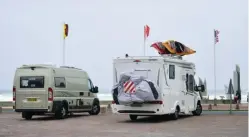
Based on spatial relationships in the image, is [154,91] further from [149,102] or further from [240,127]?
[240,127]

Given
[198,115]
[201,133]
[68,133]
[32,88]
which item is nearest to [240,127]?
[201,133]

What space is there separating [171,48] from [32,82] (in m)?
7.56

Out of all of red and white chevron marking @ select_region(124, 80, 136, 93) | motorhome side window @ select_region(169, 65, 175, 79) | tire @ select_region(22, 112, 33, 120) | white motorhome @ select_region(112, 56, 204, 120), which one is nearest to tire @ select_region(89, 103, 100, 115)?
tire @ select_region(22, 112, 33, 120)

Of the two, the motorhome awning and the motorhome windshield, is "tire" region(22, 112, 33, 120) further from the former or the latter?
the motorhome awning

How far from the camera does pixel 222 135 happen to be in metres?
15.7

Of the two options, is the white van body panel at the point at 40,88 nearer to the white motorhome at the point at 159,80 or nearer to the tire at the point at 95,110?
the tire at the point at 95,110

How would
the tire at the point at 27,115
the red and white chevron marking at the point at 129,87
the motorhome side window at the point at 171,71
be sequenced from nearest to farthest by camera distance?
the red and white chevron marking at the point at 129,87 < the motorhome side window at the point at 171,71 < the tire at the point at 27,115

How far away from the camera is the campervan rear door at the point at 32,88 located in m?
23.7

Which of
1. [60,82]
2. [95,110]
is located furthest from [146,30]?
[60,82]

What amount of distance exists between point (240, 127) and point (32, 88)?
968 centimetres

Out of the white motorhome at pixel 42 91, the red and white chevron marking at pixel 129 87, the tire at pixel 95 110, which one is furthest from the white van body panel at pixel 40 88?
the red and white chevron marking at pixel 129 87

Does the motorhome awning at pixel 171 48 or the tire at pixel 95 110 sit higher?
the motorhome awning at pixel 171 48

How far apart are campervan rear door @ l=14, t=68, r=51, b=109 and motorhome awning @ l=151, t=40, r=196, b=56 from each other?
21.7ft

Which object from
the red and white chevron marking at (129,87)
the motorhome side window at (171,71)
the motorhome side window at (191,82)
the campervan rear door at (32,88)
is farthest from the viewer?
the motorhome side window at (191,82)
